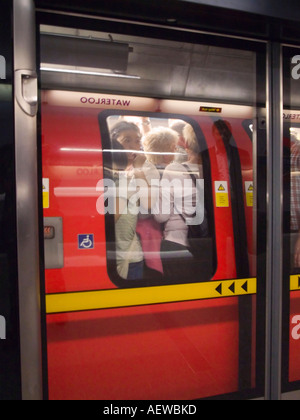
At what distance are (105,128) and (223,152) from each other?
2.63 feet

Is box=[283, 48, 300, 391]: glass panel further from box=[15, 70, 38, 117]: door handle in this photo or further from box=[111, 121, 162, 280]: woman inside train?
box=[15, 70, 38, 117]: door handle

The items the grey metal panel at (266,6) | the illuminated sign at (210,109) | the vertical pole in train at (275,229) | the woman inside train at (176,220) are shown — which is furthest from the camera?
the illuminated sign at (210,109)

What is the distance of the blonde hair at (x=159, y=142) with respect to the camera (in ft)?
7.16

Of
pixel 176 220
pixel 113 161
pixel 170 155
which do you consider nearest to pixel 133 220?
pixel 176 220

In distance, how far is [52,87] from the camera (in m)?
2.00

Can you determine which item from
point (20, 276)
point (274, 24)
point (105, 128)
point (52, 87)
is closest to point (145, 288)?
point (20, 276)

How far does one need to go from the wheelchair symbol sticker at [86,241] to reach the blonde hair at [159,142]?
60 centimetres

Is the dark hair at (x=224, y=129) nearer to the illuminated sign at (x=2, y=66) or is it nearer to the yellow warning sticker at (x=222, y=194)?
the yellow warning sticker at (x=222, y=194)

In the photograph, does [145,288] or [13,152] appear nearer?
[13,152]

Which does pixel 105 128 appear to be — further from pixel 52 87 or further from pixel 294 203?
pixel 294 203

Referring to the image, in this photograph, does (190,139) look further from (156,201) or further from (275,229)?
(275,229)

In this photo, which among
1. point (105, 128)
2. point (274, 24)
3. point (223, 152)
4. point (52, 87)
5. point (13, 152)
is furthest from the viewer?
point (223, 152)

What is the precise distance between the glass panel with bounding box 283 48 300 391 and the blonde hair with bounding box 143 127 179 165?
689 mm

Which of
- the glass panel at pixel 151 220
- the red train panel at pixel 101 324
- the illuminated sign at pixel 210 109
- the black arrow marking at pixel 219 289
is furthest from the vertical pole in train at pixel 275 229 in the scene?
the illuminated sign at pixel 210 109
